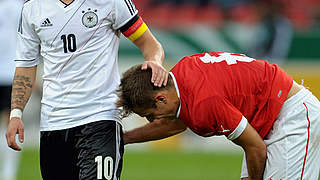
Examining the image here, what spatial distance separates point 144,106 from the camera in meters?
4.34

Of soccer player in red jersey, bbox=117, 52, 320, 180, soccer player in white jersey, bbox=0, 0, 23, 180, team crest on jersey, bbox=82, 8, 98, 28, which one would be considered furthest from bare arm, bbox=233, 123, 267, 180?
soccer player in white jersey, bbox=0, 0, 23, 180

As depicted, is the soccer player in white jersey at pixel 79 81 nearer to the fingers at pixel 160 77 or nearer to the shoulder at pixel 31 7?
the shoulder at pixel 31 7

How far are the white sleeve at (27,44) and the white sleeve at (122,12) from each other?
606 mm

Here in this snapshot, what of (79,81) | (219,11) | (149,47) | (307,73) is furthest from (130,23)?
(219,11)

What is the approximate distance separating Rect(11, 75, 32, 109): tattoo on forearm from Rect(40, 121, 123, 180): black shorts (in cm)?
32

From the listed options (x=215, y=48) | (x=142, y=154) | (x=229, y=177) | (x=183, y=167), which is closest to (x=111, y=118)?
(x=229, y=177)

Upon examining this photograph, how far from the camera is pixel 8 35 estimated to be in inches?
333

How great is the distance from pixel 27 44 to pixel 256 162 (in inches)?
72.3

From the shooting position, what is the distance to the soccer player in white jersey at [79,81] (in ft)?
15.2

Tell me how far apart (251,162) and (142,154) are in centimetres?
845

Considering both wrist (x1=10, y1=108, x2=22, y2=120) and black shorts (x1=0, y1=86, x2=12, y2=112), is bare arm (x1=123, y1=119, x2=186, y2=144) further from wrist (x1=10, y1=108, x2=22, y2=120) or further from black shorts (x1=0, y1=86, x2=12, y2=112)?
black shorts (x1=0, y1=86, x2=12, y2=112)

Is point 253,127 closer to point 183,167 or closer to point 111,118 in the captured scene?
point 111,118

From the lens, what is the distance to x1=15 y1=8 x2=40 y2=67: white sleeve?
189 inches

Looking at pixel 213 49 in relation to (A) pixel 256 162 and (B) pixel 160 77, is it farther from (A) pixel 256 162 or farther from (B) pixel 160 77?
(B) pixel 160 77
